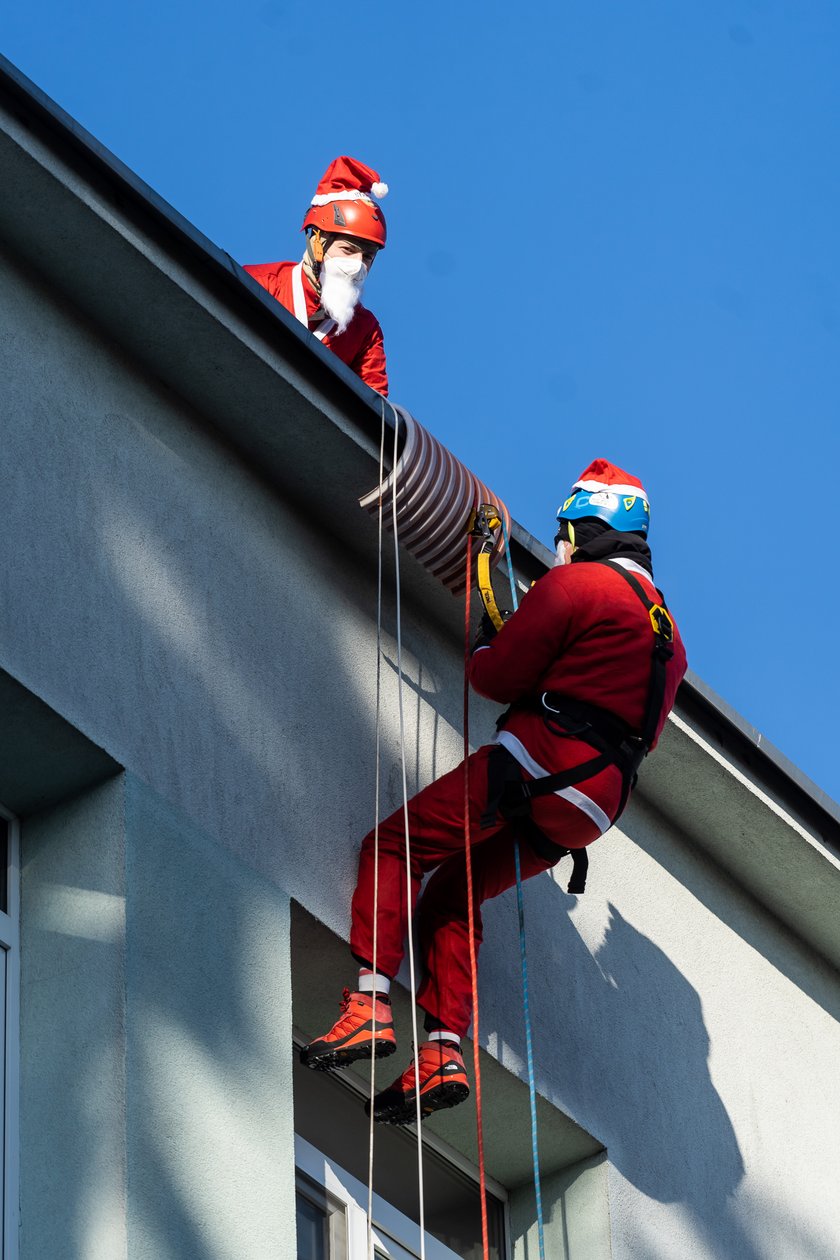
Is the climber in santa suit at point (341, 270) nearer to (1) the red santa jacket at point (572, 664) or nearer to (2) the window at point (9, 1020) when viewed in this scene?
(1) the red santa jacket at point (572, 664)

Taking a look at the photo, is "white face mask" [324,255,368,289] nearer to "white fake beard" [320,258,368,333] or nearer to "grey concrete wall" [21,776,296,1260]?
"white fake beard" [320,258,368,333]

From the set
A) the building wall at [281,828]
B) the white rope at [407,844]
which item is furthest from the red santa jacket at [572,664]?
the building wall at [281,828]

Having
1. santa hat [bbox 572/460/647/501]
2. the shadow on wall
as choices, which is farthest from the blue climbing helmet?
the shadow on wall

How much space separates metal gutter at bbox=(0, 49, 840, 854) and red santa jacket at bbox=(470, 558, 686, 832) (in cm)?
95

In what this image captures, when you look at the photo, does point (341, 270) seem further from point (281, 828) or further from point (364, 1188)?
point (364, 1188)

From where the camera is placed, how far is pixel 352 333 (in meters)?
9.55

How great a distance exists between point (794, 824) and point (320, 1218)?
305cm

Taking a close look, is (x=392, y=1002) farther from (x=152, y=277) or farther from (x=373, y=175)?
(x=373, y=175)

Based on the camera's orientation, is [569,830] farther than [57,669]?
Yes

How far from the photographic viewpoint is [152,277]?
736 centimetres

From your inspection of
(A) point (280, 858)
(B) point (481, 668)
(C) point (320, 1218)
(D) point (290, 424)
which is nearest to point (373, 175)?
(D) point (290, 424)

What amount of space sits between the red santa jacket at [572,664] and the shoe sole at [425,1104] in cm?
93

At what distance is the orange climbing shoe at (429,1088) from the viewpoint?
7070mm

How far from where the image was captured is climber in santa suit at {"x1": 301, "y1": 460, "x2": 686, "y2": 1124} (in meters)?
7.22
